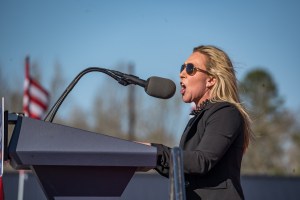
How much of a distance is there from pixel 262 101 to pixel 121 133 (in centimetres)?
1088

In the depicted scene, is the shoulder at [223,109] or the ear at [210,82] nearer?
the shoulder at [223,109]

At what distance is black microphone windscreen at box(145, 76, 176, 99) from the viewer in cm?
264

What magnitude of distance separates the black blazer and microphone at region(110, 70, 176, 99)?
0.18 meters

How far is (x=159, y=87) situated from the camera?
8.71 feet

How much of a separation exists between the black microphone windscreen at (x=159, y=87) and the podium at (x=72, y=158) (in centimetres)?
52

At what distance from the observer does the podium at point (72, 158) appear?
2082 millimetres

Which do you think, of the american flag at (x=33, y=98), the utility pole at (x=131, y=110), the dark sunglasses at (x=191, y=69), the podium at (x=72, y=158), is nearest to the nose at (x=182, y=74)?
the dark sunglasses at (x=191, y=69)

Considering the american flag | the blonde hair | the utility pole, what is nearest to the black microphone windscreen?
the blonde hair

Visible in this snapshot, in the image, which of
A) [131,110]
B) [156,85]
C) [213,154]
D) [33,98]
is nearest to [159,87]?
[156,85]

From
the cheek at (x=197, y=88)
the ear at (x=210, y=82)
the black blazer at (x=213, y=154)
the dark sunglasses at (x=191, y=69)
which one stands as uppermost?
the dark sunglasses at (x=191, y=69)

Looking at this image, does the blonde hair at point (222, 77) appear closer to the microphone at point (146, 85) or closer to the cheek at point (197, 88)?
the cheek at point (197, 88)

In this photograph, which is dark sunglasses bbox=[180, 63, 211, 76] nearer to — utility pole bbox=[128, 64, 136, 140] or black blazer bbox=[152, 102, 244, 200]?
black blazer bbox=[152, 102, 244, 200]

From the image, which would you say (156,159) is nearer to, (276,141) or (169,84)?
(169,84)

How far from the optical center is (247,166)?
122ft
